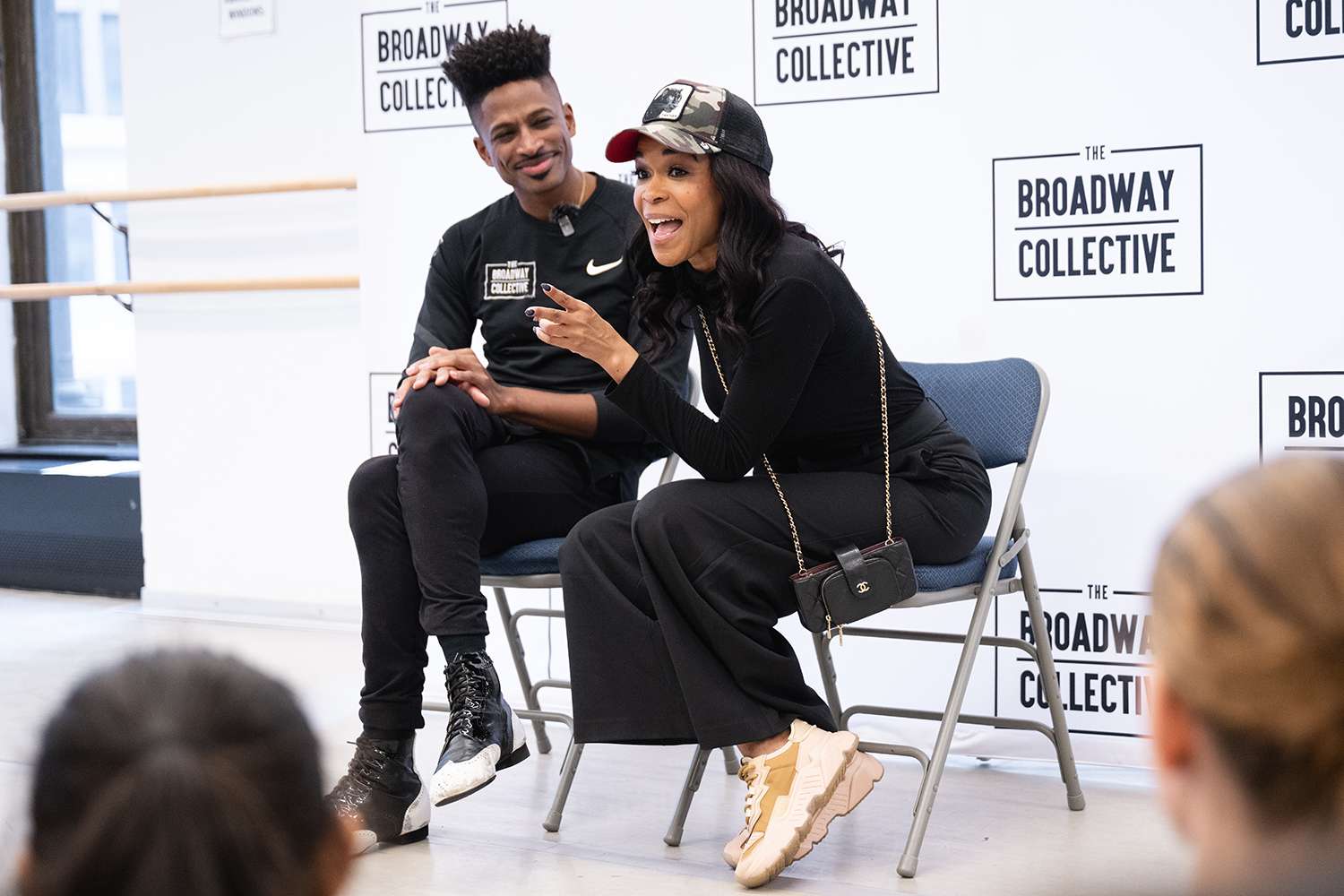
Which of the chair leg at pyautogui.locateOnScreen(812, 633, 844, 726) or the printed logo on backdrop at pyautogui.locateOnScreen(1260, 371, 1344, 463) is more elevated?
the printed logo on backdrop at pyautogui.locateOnScreen(1260, 371, 1344, 463)

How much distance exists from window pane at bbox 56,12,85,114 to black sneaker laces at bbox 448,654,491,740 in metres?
3.70

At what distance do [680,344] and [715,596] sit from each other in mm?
631

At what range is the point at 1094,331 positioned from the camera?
2.73m

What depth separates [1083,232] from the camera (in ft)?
9.03

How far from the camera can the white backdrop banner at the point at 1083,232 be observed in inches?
102

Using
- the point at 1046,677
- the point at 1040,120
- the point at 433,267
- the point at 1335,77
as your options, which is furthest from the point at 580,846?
the point at 1335,77

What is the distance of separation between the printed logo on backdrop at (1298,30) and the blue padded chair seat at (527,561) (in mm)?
1512

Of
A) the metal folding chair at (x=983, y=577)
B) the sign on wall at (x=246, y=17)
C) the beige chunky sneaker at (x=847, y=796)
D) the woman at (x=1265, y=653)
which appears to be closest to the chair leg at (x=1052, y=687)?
the metal folding chair at (x=983, y=577)

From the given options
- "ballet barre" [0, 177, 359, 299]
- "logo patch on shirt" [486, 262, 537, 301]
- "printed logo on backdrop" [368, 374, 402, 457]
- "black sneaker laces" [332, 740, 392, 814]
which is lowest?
"black sneaker laces" [332, 740, 392, 814]

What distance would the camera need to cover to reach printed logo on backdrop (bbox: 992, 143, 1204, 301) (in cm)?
266

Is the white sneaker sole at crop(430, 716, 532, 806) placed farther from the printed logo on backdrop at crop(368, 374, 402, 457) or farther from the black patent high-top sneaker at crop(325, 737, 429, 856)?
the printed logo on backdrop at crop(368, 374, 402, 457)

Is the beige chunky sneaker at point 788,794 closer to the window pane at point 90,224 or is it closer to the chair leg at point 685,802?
the chair leg at point 685,802

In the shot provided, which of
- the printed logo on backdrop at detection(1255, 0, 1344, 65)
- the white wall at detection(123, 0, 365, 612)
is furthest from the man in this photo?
the white wall at detection(123, 0, 365, 612)

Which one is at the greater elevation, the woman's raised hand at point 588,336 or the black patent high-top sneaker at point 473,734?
the woman's raised hand at point 588,336
